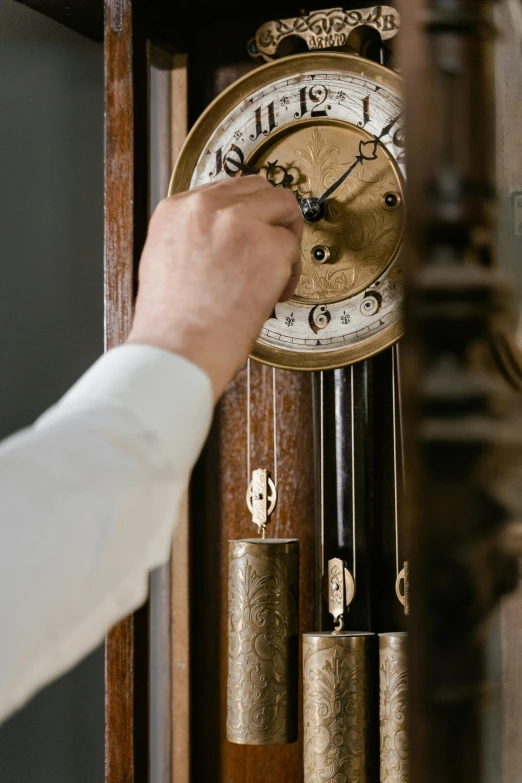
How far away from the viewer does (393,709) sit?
2.91 ft

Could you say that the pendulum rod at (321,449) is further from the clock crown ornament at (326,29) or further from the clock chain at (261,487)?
the clock crown ornament at (326,29)

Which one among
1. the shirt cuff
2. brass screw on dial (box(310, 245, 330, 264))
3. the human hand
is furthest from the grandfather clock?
the shirt cuff

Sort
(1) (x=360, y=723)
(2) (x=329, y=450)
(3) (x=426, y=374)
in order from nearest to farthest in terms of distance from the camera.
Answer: (3) (x=426, y=374)
(1) (x=360, y=723)
(2) (x=329, y=450)

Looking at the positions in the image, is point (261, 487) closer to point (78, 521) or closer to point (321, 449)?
point (321, 449)

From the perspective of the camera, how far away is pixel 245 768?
3.42 feet

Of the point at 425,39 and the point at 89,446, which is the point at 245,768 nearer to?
the point at 89,446

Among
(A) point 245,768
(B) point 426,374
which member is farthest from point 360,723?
(B) point 426,374

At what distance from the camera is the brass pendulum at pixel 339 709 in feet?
2.95

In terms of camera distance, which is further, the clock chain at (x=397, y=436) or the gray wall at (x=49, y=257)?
the gray wall at (x=49, y=257)

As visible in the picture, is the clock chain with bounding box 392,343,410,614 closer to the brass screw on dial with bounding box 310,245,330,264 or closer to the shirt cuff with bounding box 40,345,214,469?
the brass screw on dial with bounding box 310,245,330,264

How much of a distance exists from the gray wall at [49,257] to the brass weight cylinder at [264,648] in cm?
58

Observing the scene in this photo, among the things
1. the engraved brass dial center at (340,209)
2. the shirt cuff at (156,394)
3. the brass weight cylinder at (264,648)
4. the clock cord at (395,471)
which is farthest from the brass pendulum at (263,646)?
the shirt cuff at (156,394)

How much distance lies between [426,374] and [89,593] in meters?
0.20

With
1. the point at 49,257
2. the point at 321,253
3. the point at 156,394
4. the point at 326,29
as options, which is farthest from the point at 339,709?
the point at 49,257
